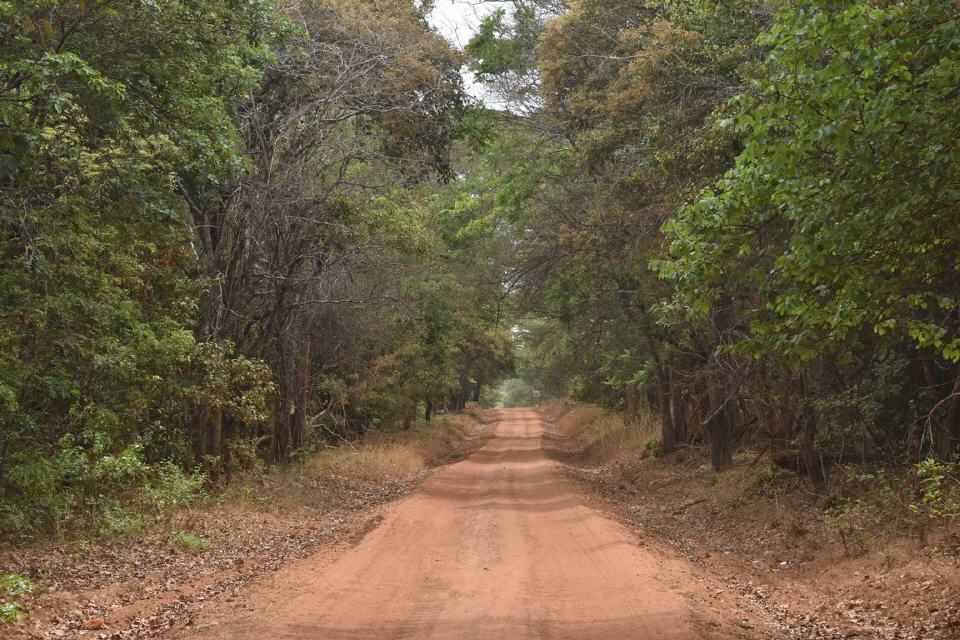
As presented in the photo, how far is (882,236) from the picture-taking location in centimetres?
638

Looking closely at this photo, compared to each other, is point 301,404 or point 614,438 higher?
point 301,404

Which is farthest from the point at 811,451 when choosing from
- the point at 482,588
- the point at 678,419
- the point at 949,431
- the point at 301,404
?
the point at 301,404

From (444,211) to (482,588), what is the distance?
1756 centimetres

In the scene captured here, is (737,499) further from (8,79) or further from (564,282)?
(8,79)

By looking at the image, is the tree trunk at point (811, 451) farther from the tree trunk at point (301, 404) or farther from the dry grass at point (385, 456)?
the tree trunk at point (301, 404)

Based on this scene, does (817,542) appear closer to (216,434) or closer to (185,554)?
(185,554)

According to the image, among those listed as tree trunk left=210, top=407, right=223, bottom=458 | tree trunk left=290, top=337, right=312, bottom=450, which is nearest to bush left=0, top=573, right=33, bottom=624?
tree trunk left=210, top=407, right=223, bottom=458

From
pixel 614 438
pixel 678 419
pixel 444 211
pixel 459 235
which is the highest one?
pixel 444 211

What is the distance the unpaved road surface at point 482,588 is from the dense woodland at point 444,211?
2.69 meters

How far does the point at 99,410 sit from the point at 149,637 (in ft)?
16.7

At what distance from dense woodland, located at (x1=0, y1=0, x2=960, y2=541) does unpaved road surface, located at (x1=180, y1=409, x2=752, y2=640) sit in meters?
2.69

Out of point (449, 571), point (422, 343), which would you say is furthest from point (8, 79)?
point (422, 343)

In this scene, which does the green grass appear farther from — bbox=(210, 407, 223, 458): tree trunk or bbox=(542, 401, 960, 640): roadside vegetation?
bbox=(542, 401, 960, 640): roadside vegetation

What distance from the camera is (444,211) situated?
25750 mm
